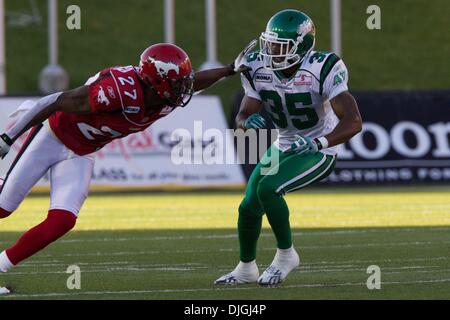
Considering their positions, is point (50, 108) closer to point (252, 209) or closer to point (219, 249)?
point (252, 209)

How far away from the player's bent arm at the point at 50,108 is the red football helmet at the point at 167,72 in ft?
1.33

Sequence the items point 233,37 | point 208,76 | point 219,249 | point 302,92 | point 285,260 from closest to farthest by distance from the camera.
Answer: point 285,260 < point 302,92 < point 208,76 < point 219,249 < point 233,37

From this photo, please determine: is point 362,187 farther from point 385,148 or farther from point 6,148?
point 6,148

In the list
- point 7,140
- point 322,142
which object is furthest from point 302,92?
point 7,140

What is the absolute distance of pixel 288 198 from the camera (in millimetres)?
16047

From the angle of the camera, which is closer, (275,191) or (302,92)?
(275,191)

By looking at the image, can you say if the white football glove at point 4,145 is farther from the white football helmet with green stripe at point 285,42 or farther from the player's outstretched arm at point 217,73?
the white football helmet with green stripe at point 285,42

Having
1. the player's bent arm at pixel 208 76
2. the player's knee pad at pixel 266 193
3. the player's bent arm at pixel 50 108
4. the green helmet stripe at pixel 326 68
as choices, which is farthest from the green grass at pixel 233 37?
the player's bent arm at pixel 50 108

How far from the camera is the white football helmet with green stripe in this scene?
25.2ft

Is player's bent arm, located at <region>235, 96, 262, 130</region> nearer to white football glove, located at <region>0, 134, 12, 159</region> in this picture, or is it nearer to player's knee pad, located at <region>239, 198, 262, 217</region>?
player's knee pad, located at <region>239, 198, 262, 217</region>

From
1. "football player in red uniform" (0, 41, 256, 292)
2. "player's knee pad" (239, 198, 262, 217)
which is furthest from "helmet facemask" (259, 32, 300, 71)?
"player's knee pad" (239, 198, 262, 217)

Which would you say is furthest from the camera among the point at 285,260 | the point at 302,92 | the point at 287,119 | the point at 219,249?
the point at 219,249

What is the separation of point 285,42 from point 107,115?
49.9 inches

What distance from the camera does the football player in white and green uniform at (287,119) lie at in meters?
7.50
